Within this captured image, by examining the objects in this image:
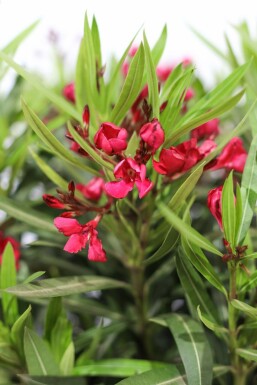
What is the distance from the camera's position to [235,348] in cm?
→ 59

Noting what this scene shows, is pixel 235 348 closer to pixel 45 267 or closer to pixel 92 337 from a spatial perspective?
pixel 92 337

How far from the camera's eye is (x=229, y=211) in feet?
1.74

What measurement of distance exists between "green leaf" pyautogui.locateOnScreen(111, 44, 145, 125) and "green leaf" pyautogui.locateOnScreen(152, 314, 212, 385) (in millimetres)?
234

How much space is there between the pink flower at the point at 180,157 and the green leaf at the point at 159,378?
0.20m

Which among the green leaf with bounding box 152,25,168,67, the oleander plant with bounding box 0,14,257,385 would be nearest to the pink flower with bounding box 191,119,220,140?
the oleander plant with bounding box 0,14,257,385

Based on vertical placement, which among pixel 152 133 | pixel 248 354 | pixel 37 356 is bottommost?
pixel 248 354

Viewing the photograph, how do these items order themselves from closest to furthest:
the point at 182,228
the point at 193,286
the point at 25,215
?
the point at 182,228, the point at 193,286, the point at 25,215

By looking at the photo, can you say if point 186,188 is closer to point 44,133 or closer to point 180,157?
point 180,157

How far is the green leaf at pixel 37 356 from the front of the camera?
1.90 ft

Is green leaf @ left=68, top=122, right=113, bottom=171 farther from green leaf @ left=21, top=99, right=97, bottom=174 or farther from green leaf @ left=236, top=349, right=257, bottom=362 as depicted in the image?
green leaf @ left=236, top=349, right=257, bottom=362

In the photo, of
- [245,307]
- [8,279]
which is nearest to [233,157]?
[245,307]

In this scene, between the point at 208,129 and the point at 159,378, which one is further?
the point at 208,129

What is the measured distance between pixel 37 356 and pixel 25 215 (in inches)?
7.6

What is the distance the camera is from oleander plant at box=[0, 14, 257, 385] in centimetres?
54
